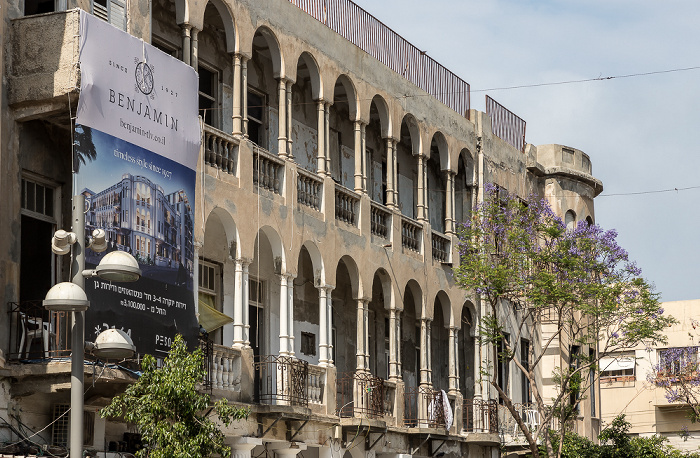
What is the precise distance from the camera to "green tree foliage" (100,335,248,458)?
53.6 ft

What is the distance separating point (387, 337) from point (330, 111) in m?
5.56

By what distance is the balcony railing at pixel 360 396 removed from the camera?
85.0 ft

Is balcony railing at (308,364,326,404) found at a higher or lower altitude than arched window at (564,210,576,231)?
lower

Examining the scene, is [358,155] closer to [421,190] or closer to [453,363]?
[421,190]

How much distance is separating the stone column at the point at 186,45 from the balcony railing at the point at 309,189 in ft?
12.7

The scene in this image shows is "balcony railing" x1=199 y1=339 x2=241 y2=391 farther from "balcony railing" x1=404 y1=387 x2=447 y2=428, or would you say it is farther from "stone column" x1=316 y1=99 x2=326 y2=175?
"balcony railing" x1=404 y1=387 x2=447 y2=428

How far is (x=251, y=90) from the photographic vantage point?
85.3ft

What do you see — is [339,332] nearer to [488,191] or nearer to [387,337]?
[387,337]

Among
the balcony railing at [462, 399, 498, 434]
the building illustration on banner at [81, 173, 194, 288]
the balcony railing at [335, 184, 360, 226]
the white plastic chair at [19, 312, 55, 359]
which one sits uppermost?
the balcony railing at [335, 184, 360, 226]

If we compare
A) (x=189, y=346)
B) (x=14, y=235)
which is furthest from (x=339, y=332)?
(x=14, y=235)

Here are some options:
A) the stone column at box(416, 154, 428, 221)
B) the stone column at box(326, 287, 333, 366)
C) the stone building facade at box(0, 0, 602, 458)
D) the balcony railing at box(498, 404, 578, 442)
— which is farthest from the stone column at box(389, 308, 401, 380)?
the balcony railing at box(498, 404, 578, 442)

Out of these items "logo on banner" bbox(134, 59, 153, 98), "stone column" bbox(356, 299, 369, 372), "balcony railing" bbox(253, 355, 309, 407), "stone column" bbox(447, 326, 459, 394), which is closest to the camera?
"logo on banner" bbox(134, 59, 153, 98)

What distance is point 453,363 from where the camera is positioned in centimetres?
3030

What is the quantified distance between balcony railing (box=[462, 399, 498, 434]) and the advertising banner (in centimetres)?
1239
